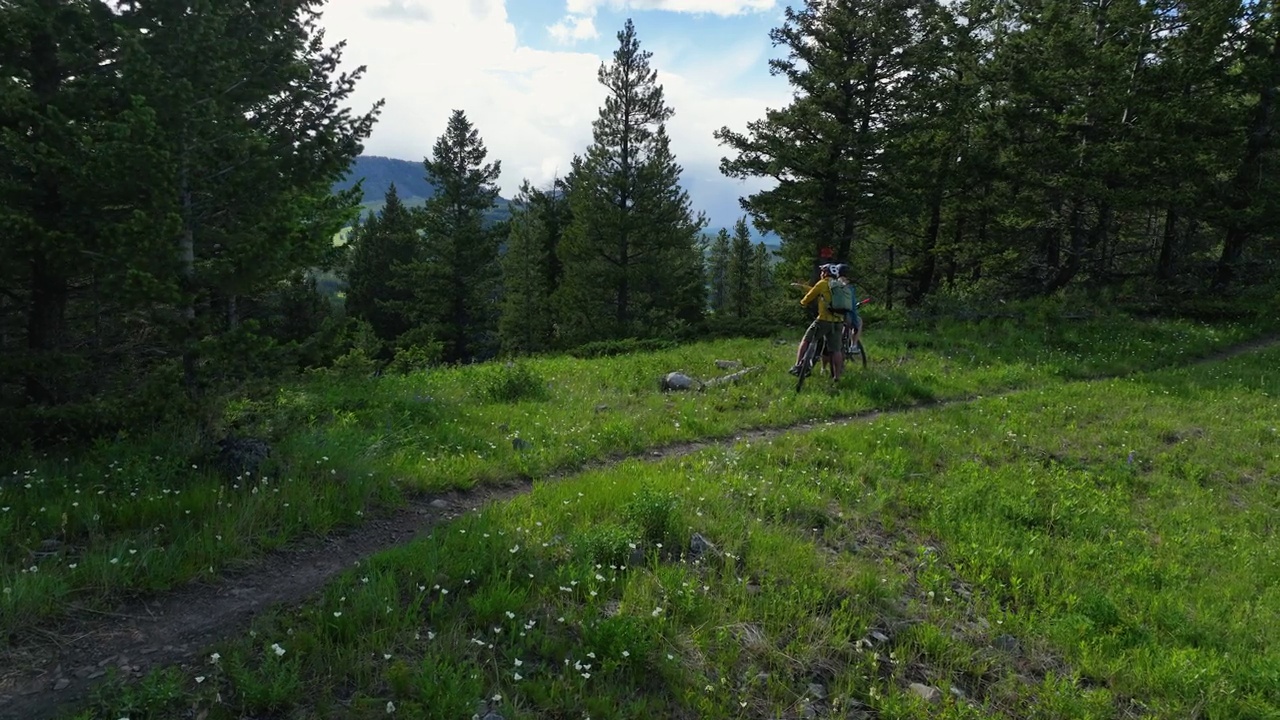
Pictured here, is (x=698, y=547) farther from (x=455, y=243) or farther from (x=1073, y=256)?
(x=455, y=243)

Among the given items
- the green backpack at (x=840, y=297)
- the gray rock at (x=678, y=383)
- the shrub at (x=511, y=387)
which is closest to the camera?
the shrub at (x=511, y=387)

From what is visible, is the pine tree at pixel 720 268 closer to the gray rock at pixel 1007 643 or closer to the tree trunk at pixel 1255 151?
the tree trunk at pixel 1255 151

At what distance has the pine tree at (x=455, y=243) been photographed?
3659 cm

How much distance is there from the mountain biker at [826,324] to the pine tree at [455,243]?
2720 centimetres

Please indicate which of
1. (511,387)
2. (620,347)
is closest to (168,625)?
(511,387)

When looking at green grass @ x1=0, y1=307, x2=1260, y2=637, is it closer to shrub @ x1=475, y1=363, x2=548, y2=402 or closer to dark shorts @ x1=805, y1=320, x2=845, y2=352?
shrub @ x1=475, y1=363, x2=548, y2=402

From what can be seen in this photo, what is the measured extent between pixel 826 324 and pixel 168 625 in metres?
11.6

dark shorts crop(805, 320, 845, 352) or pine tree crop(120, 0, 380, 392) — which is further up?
pine tree crop(120, 0, 380, 392)

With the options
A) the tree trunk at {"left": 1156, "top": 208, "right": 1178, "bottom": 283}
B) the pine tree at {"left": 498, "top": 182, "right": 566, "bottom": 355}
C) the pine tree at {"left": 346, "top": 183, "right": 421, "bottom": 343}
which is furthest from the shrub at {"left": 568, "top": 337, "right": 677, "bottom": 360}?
the pine tree at {"left": 346, "top": 183, "right": 421, "bottom": 343}

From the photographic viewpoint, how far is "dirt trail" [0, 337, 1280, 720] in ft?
12.4

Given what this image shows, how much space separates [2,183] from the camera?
6301 mm

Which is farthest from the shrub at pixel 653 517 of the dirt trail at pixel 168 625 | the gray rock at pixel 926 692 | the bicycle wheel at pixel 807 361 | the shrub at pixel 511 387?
the bicycle wheel at pixel 807 361

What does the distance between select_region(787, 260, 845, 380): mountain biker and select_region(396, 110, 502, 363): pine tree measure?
27198 millimetres

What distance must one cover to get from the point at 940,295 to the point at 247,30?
70.5 feet
